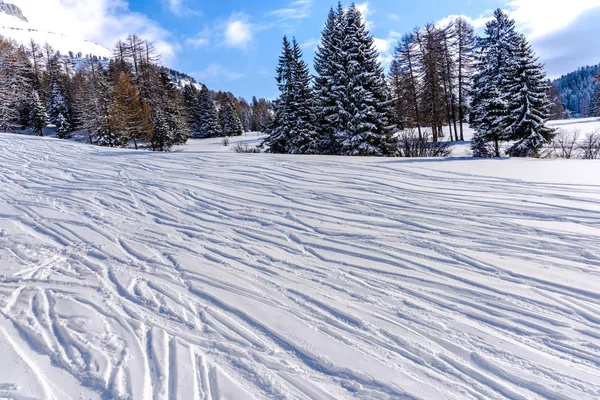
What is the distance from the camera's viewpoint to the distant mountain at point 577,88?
8406cm

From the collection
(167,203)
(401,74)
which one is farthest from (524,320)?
(401,74)

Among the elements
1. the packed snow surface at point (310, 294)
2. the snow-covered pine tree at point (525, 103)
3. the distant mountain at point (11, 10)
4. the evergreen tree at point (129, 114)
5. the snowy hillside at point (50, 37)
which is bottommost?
the packed snow surface at point (310, 294)

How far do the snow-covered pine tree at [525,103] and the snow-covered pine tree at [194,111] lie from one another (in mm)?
36336

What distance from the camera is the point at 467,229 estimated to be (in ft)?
14.5

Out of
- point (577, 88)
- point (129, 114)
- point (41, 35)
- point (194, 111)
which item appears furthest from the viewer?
point (41, 35)

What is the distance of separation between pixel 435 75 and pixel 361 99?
1345cm

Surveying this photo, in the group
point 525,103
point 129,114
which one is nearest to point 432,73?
point 525,103

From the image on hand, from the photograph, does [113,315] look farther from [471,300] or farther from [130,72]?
[130,72]

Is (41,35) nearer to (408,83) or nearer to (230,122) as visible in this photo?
(230,122)

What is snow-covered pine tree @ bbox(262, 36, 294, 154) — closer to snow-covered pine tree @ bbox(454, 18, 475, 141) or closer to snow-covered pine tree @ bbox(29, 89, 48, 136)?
snow-covered pine tree @ bbox(454, 18, 475, 141)

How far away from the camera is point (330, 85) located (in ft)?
54.0

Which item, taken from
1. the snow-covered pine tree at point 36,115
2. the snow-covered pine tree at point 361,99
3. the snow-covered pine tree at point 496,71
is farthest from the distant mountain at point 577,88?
the snow-covered pine tree at point 36,115

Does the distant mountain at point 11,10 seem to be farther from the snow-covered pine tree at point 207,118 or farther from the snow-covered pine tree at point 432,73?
the snow-covered pine tree at point 432,73

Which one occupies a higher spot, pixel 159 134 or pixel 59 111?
pixel 59 111
